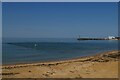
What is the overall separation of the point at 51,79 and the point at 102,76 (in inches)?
97.4

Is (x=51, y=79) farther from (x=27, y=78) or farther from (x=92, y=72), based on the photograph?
(x=92, y=72)

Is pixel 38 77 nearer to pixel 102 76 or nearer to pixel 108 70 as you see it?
pixel 102 76

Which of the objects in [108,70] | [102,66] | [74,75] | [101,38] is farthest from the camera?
[101,38]

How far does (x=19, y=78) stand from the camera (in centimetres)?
1337

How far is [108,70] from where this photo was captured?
602 inches

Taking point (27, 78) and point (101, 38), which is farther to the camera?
point (101, 38)

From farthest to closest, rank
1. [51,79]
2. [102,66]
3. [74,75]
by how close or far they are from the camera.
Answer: [102,66], [74,75], [51,79]

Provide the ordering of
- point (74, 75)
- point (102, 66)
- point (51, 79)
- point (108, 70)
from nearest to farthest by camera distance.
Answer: point (51, 79)
point (74, 75)
point (108, 70)
point (102, 66)

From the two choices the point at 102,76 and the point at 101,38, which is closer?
the point at 102,76

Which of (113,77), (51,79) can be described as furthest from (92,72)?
(51,79)

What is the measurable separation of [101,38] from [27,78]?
525 feet

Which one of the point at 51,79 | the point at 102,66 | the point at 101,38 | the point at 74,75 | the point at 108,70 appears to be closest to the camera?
the point at 51,79

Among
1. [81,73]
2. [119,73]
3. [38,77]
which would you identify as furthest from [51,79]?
[119,73]

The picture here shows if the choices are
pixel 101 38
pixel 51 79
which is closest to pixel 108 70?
pixel 51 79
